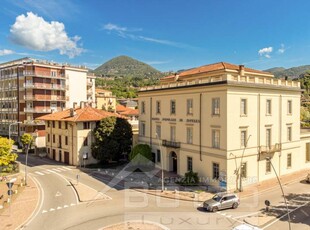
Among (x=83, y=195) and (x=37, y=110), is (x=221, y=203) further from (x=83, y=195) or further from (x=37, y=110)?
(x=37, y=110)

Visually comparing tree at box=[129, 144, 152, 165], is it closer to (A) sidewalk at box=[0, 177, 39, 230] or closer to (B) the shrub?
(B) the shrub

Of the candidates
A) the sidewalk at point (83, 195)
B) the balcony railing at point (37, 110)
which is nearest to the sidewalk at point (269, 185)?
the sidewalk at point (83, 195)

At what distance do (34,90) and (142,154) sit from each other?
114ft

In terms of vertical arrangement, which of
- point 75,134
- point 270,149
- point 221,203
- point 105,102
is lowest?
point 221,203

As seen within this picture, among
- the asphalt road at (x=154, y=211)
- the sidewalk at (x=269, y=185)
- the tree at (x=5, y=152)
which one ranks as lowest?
the asphalt road at (x=154, y=211)

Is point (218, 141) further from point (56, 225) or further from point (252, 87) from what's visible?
point (56, 225)

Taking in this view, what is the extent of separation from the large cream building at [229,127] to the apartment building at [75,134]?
11.0 meters

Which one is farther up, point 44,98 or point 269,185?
point 44,98

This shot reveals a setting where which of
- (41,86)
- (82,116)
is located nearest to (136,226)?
(82,116)

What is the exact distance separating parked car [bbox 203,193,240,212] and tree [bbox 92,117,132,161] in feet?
71.8

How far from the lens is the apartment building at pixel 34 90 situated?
2450 inches

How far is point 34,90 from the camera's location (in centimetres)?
6197

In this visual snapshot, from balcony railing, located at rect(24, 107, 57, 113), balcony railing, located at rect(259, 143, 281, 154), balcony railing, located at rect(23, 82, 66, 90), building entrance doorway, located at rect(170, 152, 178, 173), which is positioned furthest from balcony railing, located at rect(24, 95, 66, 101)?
balcony railing, located at rect(259, 143, 281, 154)

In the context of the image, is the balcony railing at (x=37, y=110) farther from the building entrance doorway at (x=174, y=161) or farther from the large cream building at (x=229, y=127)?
the building entrance doorway at (x=174, y=161)
